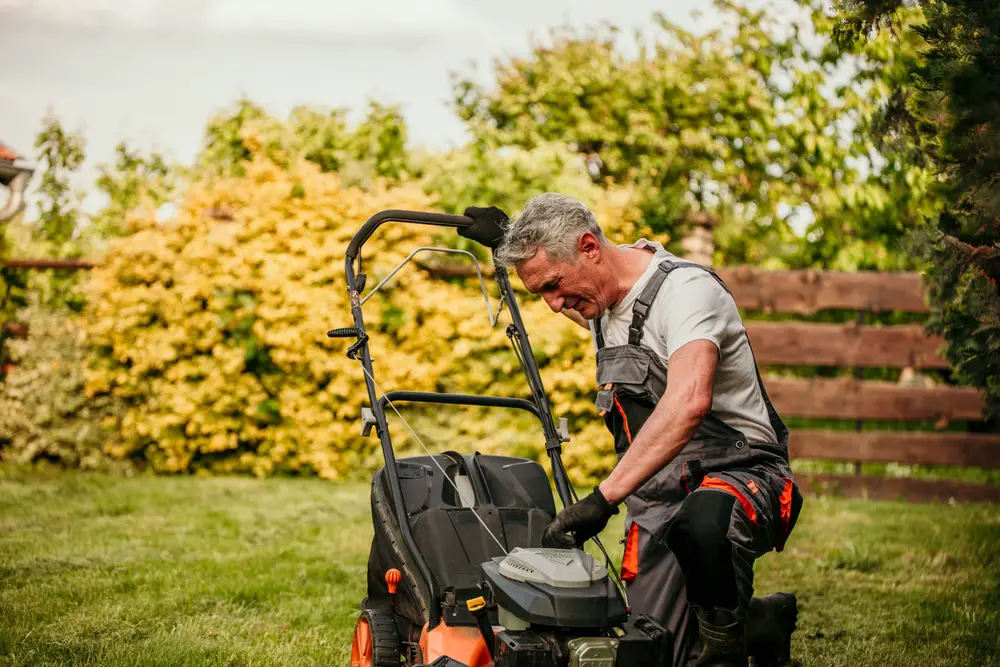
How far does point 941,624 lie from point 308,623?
252 centimetres

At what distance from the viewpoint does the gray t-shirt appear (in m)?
2.67

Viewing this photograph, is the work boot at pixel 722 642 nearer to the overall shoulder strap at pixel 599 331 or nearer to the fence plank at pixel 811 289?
the overall shoulder strap at pixel 599 331

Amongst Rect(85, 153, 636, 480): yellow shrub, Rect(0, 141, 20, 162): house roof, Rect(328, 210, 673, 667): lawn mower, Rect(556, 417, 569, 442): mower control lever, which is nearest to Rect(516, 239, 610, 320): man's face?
Rect(328, 210, 673, 667): lawn mower

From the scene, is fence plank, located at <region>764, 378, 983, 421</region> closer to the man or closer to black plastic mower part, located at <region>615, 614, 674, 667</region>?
the man

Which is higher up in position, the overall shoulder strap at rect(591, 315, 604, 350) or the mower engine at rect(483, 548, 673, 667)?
the overall shoulder strap at rect(591, 315, 604, 350)

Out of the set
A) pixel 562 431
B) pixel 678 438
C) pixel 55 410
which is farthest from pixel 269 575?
pixel 55 410

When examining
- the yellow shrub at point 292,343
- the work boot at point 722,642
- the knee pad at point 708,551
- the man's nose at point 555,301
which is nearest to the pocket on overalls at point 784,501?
the knee pad at point 708,551

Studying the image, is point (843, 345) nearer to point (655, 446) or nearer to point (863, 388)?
point (863, 388)

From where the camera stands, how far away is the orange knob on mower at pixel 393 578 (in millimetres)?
3014

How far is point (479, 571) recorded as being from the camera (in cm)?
296

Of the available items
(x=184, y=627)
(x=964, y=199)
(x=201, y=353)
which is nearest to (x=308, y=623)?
Result: (x=184, y=627)

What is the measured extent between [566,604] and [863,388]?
5450 mm

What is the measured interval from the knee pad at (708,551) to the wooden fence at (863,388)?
475 centimetres

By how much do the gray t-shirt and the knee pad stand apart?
1.00ft
